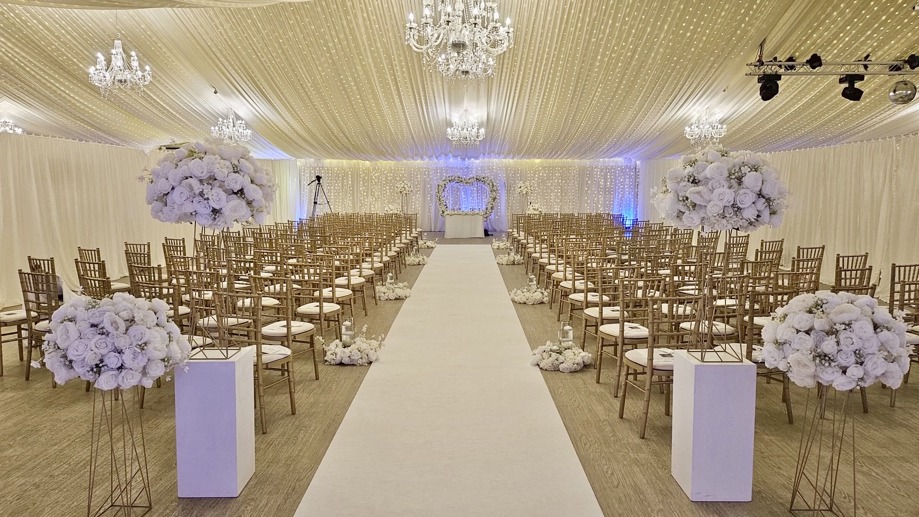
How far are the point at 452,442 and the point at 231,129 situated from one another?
12129 mm

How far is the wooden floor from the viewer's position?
11.5 ft

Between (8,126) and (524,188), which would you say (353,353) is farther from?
(524,188)

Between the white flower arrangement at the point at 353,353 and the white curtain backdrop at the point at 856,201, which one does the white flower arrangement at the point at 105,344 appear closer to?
the white flower arrangement at the point at 353,353

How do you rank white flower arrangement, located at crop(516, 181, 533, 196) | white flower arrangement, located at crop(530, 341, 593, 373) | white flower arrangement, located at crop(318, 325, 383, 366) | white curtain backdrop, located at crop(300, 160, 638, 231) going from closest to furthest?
white flower arrangement, located at crop(530, 341, 593, 373) < white flower arrangement, located at crop(318, 325, 383, 366) < white flower arrangement, located at crop(516, 181, 533, 196) < white curtain backdrop, located at crop(300, 160, 638, 231)

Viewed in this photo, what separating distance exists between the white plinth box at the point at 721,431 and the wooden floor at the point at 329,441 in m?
0.06

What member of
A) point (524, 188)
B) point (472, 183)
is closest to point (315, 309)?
point (524, 188)

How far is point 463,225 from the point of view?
21.3 meters

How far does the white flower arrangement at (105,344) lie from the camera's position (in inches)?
115

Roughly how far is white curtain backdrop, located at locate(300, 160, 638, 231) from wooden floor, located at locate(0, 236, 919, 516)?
749 inches

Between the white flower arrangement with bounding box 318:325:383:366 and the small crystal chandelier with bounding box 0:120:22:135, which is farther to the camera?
the small crystal chandelier with bounding box 0:120:22:135

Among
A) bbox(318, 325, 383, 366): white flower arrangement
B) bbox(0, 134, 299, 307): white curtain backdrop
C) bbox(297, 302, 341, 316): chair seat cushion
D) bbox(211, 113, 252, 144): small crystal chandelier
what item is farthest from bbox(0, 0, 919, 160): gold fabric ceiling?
bbox(318, 325, 383, 366): white flower arrangement

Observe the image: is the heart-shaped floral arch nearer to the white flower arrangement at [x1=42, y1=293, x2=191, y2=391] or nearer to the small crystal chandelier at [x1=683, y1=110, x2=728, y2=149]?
the small crystal chandelier at [x1=683, y1=110, x2=728, y2=149]

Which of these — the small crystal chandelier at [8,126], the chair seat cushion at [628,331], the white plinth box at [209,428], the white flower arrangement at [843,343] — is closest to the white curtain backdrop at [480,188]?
the small crystal chandelier at [8,126]

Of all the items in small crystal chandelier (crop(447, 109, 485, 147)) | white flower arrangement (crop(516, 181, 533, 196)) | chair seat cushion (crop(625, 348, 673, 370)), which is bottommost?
chair seat cushion (crop(625, 348, 673, 370))
